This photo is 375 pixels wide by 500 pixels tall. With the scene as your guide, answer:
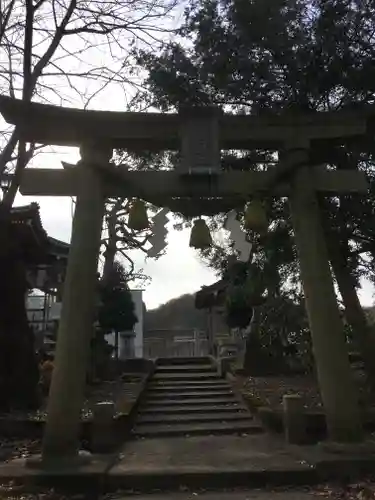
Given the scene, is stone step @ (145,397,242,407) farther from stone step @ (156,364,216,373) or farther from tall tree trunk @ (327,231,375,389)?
stone step @ (156,364,216,373)

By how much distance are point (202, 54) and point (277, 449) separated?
263 inches

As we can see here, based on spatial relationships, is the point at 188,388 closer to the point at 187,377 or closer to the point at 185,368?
the point at 187,377

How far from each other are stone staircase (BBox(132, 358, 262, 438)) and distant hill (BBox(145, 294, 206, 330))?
29.4 metres

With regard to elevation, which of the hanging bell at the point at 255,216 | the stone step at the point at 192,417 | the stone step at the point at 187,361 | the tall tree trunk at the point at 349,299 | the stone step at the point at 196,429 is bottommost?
the stone step at the point at 196,429

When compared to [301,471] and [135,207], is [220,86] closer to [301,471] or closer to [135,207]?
[135,207]

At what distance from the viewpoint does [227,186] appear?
7684 mm

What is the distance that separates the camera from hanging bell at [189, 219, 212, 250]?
7.75 metres

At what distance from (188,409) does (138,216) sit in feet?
20.9

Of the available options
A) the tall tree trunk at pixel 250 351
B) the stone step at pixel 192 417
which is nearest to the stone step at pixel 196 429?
the stone step at pixel 192 417

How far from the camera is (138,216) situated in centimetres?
769

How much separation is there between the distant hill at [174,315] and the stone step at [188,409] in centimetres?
3275

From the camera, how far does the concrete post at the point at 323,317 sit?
712 cm

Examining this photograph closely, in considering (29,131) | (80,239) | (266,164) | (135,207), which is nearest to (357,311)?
(266,164)

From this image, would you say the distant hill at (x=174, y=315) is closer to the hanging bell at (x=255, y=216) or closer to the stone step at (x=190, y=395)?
the stone step at (x=190, y=395)
